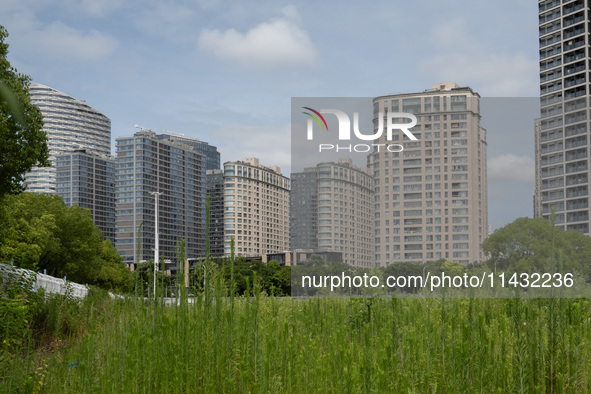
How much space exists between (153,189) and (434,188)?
11907cm

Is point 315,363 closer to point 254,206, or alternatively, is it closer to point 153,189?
point 153,189

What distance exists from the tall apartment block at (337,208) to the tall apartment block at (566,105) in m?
67.8

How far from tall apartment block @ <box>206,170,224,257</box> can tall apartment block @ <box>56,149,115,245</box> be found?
28.8 metres

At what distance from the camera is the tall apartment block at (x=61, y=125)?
168500mm

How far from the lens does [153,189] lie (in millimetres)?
137375

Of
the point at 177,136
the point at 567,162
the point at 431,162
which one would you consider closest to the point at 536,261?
the point at 431,162

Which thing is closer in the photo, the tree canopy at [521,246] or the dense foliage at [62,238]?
the dense foliage at [62,238]

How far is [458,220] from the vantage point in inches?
1076

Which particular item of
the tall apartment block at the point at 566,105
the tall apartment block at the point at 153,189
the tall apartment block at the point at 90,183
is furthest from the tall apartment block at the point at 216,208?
the tall apartment block at the point at 566,105

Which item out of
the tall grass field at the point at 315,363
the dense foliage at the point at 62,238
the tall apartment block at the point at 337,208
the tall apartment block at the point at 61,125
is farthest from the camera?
the tall apartment block at the point at 61,125

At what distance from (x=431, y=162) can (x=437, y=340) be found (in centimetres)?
2312

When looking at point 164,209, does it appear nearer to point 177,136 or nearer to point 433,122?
point 177,136

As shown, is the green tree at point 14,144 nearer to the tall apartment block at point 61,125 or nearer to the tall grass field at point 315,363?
the tall grass field at point 315,363

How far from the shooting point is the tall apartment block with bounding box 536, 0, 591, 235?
84.2 m
